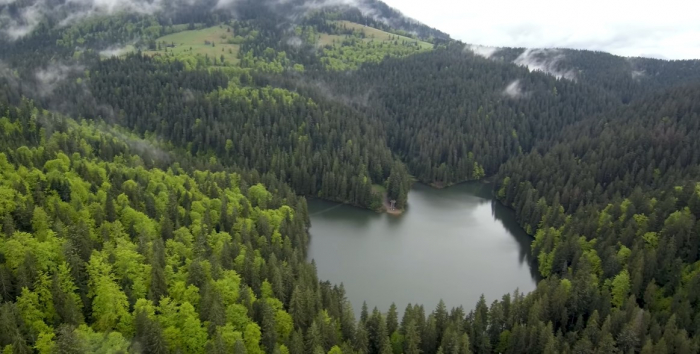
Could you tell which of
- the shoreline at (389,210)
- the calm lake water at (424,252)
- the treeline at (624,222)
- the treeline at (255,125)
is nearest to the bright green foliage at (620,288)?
the treeline at (624,222)

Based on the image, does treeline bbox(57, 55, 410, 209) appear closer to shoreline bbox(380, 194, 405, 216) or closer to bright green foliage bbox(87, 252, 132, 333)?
shoreline bbox(380, 194, 405, 216)

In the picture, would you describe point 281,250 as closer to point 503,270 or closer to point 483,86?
point 503,270

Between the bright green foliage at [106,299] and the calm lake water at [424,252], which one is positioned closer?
the bright green foliage at [106,299]

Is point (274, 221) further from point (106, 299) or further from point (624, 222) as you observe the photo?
point (624, 222)

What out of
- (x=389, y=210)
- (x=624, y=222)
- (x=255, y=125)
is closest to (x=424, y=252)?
(x=389, y=210)

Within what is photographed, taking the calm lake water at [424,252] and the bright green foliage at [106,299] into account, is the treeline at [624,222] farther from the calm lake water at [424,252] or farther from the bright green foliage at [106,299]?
the bright green foliage at [106,299]

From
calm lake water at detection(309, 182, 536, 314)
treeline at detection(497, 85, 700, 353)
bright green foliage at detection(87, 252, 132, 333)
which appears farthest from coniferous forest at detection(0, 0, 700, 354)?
calm lake water at detection(309, 182, 536, 314)
